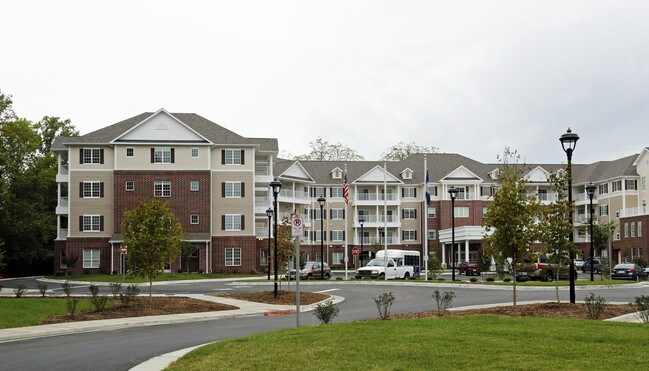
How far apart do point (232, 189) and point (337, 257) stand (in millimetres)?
24384

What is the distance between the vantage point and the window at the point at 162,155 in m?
62.8

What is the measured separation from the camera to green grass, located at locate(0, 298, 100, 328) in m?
21.5

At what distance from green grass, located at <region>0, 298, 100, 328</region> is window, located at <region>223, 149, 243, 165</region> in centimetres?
3514

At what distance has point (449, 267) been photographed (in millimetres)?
80812

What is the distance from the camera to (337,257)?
3349 inches

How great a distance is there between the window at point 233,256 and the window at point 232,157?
798cm

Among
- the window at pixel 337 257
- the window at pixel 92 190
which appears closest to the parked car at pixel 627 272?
the window at pixel 337 257

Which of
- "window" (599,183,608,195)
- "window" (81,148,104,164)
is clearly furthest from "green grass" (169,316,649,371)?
"window" (599,183,608,195)

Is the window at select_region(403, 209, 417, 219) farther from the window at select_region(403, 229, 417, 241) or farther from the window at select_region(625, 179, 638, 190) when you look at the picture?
the window at select_region(625, 179, 638, 190)

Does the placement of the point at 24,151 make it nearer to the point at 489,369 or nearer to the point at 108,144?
the point at 108,144

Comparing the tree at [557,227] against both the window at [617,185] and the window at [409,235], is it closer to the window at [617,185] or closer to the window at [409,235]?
the window at [409,235]

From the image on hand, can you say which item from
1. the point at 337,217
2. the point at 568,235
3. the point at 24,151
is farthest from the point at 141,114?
the point at 568,235

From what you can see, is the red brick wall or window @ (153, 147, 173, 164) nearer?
the red brick wall

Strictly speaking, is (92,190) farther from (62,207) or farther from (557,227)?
(557,227)
